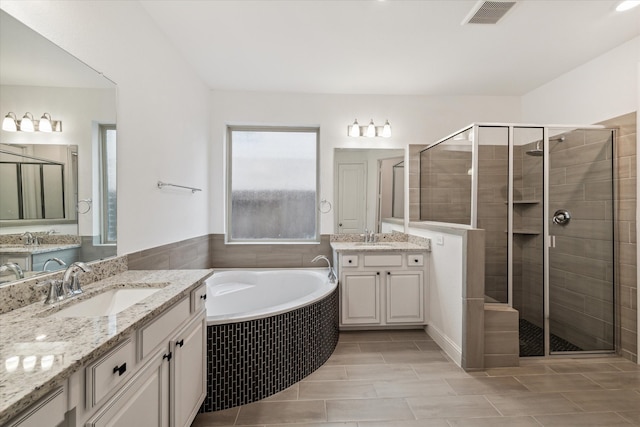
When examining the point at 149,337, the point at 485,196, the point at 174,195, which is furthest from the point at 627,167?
the point at 174,195

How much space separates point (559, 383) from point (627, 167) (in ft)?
5.92

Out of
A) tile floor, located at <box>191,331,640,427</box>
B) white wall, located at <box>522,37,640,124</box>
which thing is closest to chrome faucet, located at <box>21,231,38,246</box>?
tile floor, located at <box>191,331,640,427</box>

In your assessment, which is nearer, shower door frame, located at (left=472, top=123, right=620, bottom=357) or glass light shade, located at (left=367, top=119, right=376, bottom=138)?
shower door frame, located at (left=472, top=123, right=620, bottom=357)

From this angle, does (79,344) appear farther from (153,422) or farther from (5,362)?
(153,422)

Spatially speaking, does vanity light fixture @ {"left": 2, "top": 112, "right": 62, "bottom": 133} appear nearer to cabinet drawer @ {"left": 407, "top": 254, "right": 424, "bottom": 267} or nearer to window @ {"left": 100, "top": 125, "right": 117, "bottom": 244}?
window @ {"left": 100, "top": 125, "right": 117, "bottom": 244}

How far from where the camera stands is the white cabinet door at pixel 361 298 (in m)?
2.95

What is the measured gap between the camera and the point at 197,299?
1.64 m

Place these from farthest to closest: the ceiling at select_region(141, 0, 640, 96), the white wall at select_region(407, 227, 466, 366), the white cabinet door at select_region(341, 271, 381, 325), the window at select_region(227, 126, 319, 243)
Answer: the window at select_region(227, 126, 319, 243)
the white cabinet door at select_region(341, 271, 381, 325)
the white wall at select_region(407, 227, 466, 366)
the ceiling at select_region(141, 0, 640, 96)

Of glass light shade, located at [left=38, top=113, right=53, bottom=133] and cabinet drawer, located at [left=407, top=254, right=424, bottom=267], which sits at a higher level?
glass light shade, located at [left=38, top=113, right=53, bottom=133]

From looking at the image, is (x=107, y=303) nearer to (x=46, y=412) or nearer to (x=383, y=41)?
(x=46, y=412)

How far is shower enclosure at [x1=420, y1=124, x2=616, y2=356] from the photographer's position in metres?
2.46

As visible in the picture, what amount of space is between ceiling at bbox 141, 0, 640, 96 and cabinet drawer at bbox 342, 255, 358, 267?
1.84 metres

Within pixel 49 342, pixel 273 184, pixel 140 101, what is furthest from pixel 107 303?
pixel 273 184

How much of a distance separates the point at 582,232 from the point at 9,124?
12.2 ft
